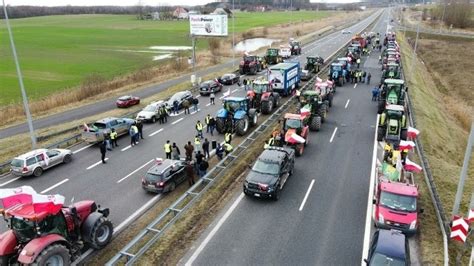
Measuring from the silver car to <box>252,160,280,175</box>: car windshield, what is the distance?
40.3ft

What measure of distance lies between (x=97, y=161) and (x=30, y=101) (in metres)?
23.1

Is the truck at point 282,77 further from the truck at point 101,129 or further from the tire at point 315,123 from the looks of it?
the truck at point 101,129

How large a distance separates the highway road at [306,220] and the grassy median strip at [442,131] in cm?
258

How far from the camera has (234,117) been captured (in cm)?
2745

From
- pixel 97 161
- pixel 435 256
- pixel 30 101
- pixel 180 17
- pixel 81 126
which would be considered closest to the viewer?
pixel 435 256

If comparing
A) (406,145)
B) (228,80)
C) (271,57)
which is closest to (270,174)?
(406,145)

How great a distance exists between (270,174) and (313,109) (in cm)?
1217

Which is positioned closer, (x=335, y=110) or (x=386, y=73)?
(x=335, y=110)

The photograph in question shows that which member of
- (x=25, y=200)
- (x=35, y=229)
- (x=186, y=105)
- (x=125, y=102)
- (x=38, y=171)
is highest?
(x=25, y=200)

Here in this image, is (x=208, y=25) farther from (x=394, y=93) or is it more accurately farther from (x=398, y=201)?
(x=398, y=201)

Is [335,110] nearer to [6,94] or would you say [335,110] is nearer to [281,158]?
[281,158]

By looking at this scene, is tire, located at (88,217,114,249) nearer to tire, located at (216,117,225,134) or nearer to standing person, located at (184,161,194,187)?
standing person, located at (184,161,194,187)

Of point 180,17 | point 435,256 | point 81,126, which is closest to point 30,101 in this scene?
point 81,126

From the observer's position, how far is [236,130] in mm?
27422
